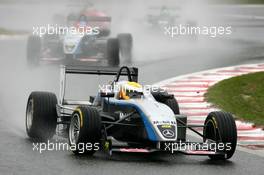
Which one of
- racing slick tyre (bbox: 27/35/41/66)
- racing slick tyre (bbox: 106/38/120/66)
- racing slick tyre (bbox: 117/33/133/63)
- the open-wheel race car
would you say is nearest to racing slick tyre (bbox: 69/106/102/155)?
the open-wheel race car

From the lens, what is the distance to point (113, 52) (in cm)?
2295

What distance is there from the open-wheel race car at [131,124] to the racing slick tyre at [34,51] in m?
10.5

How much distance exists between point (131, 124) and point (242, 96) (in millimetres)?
5702

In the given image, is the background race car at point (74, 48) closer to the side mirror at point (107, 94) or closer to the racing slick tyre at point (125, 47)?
the racing slick tyre at point (125, 47)

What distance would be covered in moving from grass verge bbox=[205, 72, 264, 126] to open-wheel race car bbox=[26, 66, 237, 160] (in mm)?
2781

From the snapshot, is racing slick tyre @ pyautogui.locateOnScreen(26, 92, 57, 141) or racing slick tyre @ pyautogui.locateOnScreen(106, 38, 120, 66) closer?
racing slick tyre @ pyautogui.locateOnScreen(26, 92, 57, 141)

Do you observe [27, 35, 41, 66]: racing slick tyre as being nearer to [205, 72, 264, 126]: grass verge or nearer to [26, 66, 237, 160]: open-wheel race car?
[205, 72, 264, 126]: grass verge

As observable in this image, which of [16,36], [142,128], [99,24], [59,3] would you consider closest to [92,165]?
[142,128]

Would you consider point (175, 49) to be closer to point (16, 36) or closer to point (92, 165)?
point (16, 36)

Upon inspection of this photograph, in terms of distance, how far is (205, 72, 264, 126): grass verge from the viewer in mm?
15359

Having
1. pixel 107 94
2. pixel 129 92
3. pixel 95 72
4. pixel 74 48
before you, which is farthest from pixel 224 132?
pixel 74 48

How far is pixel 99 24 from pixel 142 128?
1518 centimetres

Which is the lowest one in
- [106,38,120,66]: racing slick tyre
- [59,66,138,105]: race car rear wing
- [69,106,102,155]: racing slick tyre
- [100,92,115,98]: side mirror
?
[69,106,102,155]: racing slick tyre

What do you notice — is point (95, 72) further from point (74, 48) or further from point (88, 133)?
point (74, 48)
